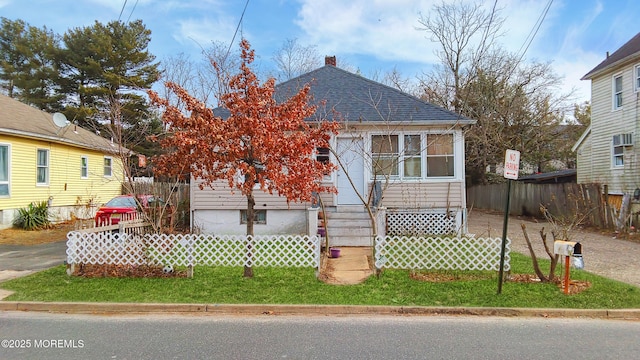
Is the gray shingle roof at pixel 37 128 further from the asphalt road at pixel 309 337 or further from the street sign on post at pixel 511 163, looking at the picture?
the street sign on post at pixel 511 163

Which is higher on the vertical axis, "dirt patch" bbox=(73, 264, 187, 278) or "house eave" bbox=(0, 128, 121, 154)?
"house eave" bbox=(0, 128, 121, 154)

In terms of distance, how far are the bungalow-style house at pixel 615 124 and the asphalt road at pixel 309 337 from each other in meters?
14.9

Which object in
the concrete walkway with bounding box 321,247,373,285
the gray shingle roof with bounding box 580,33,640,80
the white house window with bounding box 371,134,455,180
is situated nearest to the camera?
the concrete walkway with bounding box 321,247,373,285

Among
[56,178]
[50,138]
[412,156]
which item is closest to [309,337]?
[412,156]

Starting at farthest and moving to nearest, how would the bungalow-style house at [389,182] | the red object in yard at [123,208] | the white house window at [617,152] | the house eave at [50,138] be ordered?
the white house window at [617,152] → the house eave at [50,138] → the bungalow-style house at [389,182] → the red object in yard at [123,208]

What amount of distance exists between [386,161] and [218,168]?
7.18m

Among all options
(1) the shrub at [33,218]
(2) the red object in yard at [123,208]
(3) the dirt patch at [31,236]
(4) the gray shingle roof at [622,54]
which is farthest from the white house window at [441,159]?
(1) the shrub at [33,218]

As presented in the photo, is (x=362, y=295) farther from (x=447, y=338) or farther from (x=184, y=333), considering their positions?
(x=184, y=333)

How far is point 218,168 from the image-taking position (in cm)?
779

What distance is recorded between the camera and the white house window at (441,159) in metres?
13.8

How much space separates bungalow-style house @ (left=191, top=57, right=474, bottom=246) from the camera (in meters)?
13.3

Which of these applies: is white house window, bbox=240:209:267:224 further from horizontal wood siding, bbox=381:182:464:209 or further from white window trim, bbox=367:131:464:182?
horizontal wood siding, bbox=381:182:464:209

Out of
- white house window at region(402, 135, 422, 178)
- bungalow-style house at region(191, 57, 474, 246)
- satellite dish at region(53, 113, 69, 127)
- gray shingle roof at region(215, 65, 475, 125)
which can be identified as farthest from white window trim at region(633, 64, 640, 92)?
satellite dish at region(53, 113, 69, 127)

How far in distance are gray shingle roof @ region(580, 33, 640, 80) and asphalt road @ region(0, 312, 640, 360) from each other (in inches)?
642
